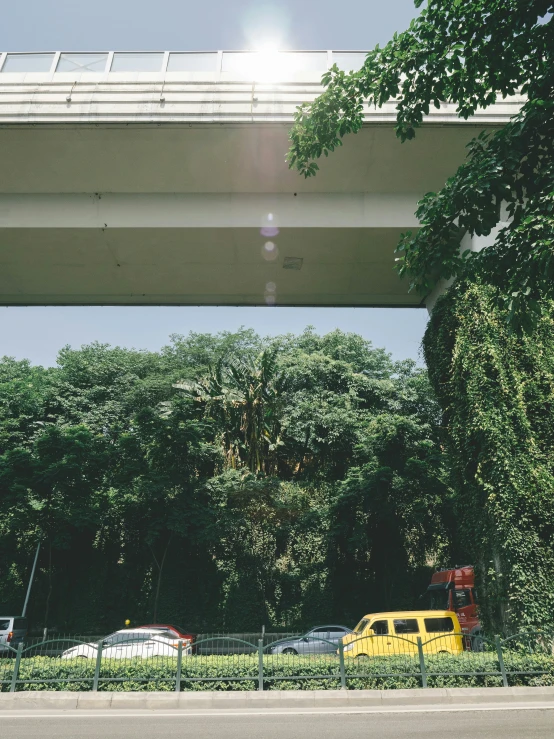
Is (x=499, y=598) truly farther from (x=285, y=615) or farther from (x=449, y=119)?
(x=285, y=615)

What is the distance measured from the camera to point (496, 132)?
695cm

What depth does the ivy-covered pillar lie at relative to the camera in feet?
35.2

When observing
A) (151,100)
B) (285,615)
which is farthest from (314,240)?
(285,615)

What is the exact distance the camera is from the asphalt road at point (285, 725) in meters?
7.01

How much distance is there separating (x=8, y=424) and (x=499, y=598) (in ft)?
75.2

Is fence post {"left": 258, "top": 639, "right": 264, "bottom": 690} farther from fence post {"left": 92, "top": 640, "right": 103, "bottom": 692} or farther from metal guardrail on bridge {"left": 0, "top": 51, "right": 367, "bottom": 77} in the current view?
metal guardrail on bridge {"left": 0, "top": 51, "right": 367, "bottom": 77}

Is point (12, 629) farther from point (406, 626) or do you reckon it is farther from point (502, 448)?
point (502, 448)

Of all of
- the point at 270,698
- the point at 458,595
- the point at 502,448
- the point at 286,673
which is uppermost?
the point at 502,448

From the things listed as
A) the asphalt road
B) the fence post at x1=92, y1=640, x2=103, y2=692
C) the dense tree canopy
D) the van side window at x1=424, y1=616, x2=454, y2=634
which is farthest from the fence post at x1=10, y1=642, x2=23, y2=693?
the dense tree canopy

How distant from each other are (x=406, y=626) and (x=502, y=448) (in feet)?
22.5

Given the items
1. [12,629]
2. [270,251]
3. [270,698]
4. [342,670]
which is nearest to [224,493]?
[12,629]

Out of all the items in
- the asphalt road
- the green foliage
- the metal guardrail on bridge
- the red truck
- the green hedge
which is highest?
the metal guardrail on bridge

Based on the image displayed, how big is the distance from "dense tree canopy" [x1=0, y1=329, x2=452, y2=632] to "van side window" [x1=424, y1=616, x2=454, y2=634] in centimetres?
840

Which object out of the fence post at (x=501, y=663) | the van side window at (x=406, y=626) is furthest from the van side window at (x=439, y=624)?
the fence post at (x=501, y=663)
